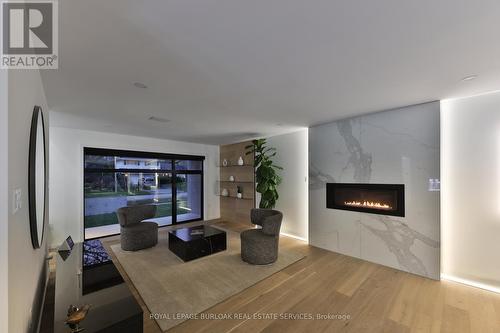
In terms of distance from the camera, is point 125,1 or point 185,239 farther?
point 185,239

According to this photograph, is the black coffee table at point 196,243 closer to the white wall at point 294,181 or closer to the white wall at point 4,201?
the white wall at point 294,181

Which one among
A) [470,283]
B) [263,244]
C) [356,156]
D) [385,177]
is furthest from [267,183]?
[470,283]

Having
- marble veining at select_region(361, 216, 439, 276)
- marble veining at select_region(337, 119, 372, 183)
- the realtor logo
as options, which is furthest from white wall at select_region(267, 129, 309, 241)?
the realtor logo

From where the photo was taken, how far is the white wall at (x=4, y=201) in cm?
100

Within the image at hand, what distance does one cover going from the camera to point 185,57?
6.00 ft

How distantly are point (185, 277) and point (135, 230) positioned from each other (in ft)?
5.51

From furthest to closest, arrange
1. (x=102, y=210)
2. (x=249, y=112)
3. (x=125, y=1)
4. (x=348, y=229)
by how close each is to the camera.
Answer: (x=102, y=210)
(x=348, y=229)
(x=249, y=112)
(x=125, y=1)

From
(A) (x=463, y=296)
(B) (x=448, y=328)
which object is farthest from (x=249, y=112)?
(A) (x=463, y=296)

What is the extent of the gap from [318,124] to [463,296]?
3.32m

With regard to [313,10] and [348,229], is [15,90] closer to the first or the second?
[313,10]

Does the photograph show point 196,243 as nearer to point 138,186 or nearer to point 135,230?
point 135,230

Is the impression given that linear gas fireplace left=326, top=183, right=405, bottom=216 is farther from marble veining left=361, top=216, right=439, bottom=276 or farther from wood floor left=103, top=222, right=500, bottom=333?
wood floor left=103, top=222, right=500, bottom=333

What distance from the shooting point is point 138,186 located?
18.5 feet

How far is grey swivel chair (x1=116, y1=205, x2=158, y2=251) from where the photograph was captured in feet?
13.1
